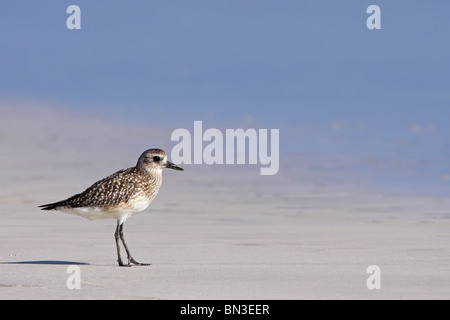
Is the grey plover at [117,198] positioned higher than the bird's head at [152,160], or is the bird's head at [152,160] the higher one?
the bird's head at [152,160]

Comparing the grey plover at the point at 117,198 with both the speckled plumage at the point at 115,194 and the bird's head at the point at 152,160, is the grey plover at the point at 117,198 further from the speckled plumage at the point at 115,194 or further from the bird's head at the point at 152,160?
the bird's head at the point at 152,160

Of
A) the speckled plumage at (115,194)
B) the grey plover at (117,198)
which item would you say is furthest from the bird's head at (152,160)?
the speckled plumage at (115,194)

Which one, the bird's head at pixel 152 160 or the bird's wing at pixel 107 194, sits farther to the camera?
the bird's head at pixel 152 160

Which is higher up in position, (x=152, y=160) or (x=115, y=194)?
(x=152, y=160)

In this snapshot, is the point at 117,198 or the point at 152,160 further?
the point at 152,160

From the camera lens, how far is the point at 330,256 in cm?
1377

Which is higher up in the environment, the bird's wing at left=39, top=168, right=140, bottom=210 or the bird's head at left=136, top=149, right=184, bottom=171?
the bird's head at left=136, top=149, right=184, bottom=171

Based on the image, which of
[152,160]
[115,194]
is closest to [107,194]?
[115,194]

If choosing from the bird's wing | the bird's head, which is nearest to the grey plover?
the bird's wing

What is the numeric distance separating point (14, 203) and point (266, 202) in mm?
4883

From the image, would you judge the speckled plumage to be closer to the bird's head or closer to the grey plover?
the grey plover

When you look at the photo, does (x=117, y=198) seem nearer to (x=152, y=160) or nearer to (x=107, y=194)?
(x=107, y=194)
